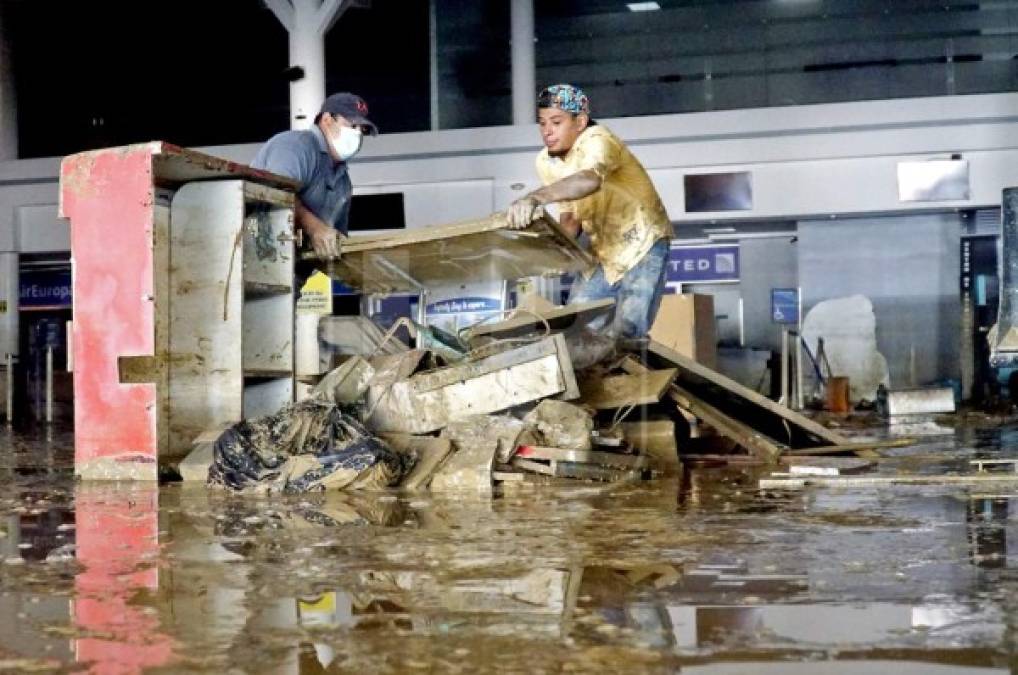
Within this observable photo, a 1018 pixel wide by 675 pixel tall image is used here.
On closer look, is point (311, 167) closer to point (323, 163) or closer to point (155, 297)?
point (323, 163)

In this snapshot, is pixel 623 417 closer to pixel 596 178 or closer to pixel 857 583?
pixel 596 178

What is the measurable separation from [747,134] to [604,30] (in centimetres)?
251

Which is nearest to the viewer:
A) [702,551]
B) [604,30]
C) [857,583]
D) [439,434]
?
[857,583]

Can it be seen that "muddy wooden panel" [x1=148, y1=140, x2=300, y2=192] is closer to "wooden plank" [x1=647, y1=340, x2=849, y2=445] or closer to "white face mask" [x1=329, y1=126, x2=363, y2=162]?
"white face mask" [x1=329, y1=126, x2=363, y2=162]

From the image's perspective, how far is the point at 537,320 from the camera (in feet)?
20.6

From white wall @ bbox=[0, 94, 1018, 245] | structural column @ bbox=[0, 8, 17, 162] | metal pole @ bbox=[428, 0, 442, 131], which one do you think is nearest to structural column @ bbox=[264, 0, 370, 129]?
white wall @ bbox=[0, 94, 1018, 245]

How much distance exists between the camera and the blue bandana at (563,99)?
680 cm

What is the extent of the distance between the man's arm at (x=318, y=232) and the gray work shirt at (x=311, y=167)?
139 millimetres

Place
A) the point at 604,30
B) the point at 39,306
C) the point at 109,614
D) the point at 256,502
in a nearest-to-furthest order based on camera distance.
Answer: the point at 109,614, the point at 256,502, the point at 604,30, the point at 39,306

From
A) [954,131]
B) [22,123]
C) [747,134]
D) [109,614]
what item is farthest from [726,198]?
[109,614]

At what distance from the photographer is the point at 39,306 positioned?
1861 centimetres

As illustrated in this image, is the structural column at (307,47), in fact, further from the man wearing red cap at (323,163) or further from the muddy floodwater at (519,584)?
the muddy floodwater at (519,584)

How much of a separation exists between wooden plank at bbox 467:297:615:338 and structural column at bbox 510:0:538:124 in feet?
31.4

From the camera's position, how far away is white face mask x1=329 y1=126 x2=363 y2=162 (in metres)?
7.11
